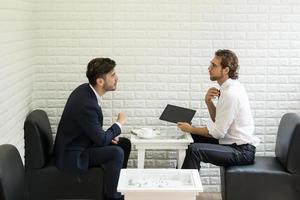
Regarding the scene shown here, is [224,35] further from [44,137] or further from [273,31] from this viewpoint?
[44,137]

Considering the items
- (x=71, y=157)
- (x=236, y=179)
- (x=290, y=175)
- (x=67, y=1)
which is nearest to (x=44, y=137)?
(x=71, y=157)

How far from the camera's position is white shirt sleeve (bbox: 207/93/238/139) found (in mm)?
3861

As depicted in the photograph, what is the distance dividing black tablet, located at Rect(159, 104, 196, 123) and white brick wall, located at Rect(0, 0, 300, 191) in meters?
0.25

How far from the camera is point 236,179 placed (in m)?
3.81

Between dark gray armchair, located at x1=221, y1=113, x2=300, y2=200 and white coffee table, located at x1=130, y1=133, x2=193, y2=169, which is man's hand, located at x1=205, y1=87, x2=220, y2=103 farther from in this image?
dark gray armchair, located at x1=221, y1=113, x2=300, y2=200

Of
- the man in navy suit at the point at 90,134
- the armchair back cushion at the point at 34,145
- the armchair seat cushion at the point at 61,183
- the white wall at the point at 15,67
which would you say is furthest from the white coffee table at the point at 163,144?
the white wall at the point at 15,67

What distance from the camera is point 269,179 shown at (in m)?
3.81

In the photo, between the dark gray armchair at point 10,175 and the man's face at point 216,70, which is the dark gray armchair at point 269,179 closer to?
the man's face at point 216,70

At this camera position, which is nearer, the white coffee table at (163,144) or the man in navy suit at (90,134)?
the man in navy suit at (90,134)

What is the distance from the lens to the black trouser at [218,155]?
3820mm

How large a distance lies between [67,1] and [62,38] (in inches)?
12.3

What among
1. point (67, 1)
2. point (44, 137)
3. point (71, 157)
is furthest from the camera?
point (67, 1)

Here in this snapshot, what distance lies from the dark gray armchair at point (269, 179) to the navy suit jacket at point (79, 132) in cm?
96

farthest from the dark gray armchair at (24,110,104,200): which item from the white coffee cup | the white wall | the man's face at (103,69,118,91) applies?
the man's face at (103,69,118,91)
